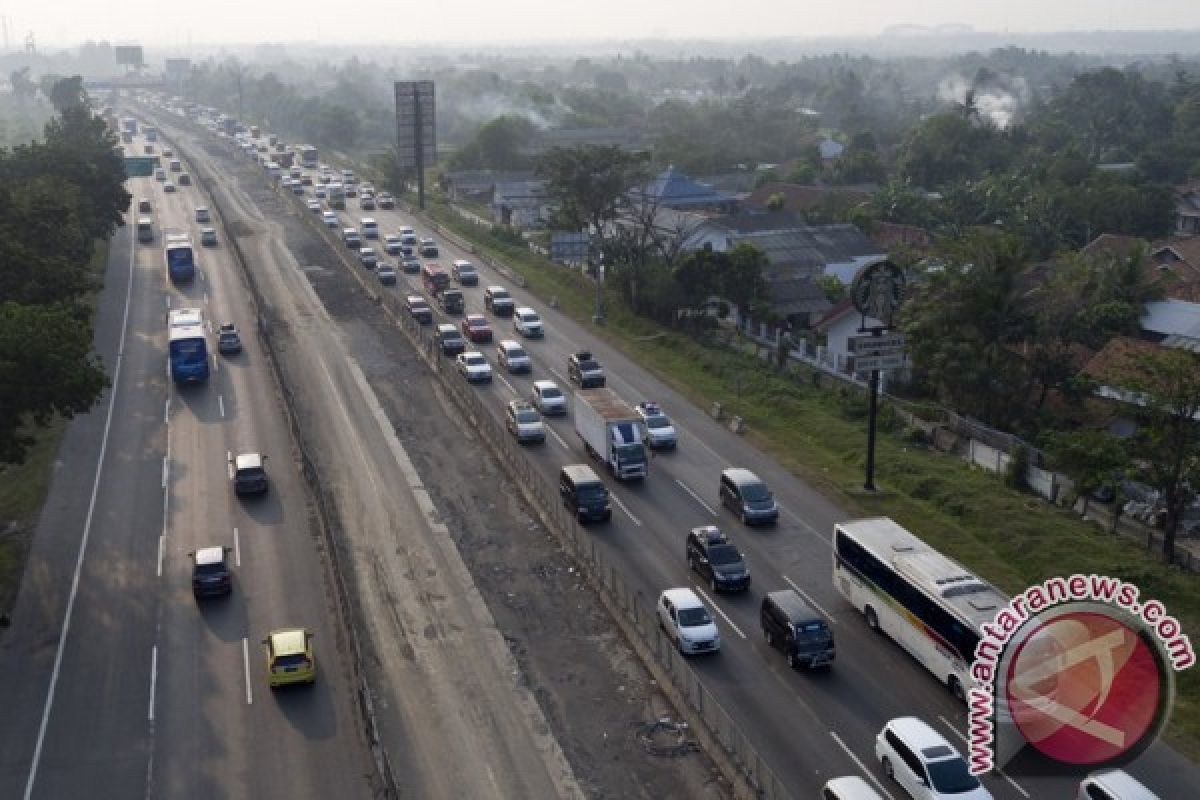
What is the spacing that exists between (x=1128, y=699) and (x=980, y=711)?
18.8 feet

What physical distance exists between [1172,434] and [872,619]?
1478 centimetres

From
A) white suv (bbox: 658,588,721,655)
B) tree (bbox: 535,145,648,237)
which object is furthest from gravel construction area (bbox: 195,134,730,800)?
tree (bbox: 535,145,648,237)

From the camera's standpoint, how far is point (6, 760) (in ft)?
104

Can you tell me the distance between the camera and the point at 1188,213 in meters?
119

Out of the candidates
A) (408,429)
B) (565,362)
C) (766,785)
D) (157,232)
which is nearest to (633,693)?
(766,785)

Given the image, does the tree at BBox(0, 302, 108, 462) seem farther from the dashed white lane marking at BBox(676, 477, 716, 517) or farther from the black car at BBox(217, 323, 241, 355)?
the black car at BBox(217, 323, 241, 355)

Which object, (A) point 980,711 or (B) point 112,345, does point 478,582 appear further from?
(B) point 112,345

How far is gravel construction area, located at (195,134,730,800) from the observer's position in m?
30.7

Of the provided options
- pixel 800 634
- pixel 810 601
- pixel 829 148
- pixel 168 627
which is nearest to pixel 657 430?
pixel 810 601

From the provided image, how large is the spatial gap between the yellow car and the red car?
4041 centimetres

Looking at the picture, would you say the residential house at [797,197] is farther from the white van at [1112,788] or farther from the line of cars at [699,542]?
the white van at [1112,788]

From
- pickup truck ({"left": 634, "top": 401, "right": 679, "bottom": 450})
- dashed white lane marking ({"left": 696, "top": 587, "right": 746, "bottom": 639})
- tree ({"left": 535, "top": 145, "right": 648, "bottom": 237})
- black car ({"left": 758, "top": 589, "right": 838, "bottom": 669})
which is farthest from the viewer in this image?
tree ({"left": 535, "top": 145, "right": 648, "bottom": 237})

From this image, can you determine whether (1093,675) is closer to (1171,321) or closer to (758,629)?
(758,629)

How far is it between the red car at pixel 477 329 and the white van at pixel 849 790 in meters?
49.7
